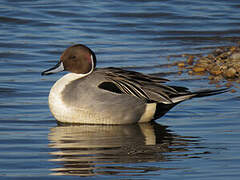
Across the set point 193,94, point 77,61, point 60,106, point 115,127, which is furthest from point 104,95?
point 193,94

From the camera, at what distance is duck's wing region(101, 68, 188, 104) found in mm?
7523

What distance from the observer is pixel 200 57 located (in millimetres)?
11445

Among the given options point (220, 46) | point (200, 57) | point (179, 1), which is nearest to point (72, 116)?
point (200, 57)

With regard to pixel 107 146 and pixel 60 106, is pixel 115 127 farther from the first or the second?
pixel 107 146

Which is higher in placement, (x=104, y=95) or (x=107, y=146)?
(x=104, y=95)

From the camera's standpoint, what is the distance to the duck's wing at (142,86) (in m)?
7.52

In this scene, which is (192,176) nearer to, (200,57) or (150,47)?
(200,57)

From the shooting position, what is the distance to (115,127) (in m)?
7.43

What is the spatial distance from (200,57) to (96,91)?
446cm

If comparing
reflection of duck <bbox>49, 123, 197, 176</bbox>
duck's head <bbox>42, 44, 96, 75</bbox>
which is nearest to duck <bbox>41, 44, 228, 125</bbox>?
duck's head <bbox>42, 44, 96, 75</bbox>

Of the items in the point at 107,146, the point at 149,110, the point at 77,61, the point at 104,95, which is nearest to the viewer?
the point at 107,146

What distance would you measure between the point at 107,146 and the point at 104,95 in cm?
110

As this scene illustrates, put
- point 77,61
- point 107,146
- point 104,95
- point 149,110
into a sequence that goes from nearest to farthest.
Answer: point 107,146, point 104,95, point 149,110, point 77,61

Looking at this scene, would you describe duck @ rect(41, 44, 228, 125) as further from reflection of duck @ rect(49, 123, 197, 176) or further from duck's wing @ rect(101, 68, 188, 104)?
reflection of duck @ rect(49, 123, 197, 176)
